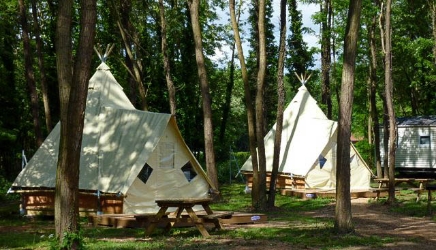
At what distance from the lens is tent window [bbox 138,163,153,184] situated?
58.1 ft

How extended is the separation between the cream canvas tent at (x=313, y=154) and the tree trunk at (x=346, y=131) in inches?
535

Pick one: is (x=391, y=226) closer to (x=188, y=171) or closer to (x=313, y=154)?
(x=188, y=171)

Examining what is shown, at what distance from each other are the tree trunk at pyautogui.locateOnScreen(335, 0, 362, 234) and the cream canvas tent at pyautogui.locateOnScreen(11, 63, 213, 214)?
22.9ft

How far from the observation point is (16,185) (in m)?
18.4

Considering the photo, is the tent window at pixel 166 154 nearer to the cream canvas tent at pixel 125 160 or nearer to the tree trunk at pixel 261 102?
the cream canvas tent at pixel 125 160

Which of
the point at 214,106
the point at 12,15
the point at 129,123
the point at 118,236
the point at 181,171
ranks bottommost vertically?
the point at 118,236

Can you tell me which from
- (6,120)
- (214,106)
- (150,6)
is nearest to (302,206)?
(150,6)

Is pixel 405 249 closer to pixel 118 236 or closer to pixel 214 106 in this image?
pixel 118 236

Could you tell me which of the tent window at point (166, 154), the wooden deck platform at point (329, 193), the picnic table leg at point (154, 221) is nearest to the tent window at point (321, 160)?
the wooden deck platform at point (329, 193)

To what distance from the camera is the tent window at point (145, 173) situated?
17703 millimetres

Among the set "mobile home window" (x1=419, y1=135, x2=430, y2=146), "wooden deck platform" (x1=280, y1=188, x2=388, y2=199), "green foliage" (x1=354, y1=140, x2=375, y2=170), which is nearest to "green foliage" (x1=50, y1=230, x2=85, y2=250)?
"wooden deck platform" (x1=280, y1=188, x2=388, y2=199)

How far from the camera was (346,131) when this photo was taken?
40.3 ft

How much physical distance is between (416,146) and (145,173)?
21.8 meters

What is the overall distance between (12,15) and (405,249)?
2730 centimetres
